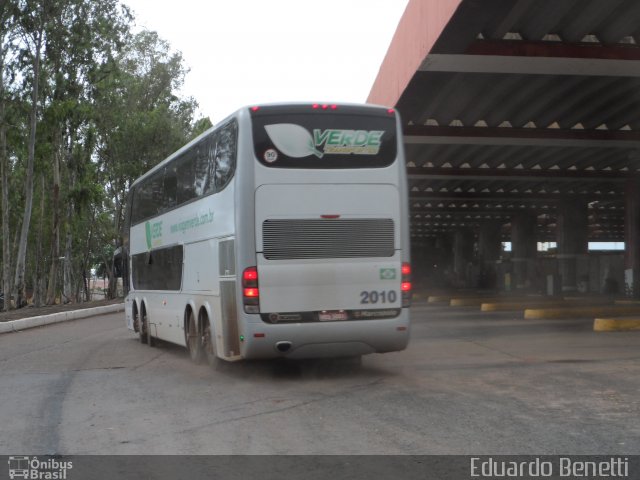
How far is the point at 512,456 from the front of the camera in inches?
251

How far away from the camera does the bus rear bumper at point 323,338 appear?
34.7ft

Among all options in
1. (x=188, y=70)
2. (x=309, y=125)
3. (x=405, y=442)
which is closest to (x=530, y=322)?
(x=309, y=125)

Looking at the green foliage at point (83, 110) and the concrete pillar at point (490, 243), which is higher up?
the green foliage at point (83, 110)

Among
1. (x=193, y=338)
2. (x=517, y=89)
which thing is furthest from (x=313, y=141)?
(x=517, y=89)

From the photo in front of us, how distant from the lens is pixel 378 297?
1097 cm

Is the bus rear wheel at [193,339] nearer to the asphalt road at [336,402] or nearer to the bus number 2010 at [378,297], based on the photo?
the asphalt road at [336,402]

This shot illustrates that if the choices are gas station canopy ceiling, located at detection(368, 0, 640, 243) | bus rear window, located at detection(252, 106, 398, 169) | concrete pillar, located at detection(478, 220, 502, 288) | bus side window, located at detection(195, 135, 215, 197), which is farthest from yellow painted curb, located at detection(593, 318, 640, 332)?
concrete pillar, located at detection(478, 220, 502, 288)

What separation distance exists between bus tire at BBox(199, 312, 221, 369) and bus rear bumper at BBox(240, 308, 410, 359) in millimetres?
1738

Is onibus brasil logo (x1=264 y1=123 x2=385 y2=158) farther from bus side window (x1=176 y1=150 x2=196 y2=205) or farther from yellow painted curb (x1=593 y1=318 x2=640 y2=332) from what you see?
yellow painted curb (x1=593 y1=318 x2=640 y2=332)

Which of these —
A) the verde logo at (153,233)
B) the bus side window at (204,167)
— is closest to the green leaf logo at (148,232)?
the verde logo at (153,233)

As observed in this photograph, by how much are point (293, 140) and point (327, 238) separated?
141 cm

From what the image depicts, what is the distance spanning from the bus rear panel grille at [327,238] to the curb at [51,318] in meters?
14.4

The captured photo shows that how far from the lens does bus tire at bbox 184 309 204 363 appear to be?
1323 cm

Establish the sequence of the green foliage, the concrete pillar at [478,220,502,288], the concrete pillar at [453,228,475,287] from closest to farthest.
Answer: the green foliage
the concrete pillar at [478,220,502,288]
the concrete pillar at [453,228,475,287]
